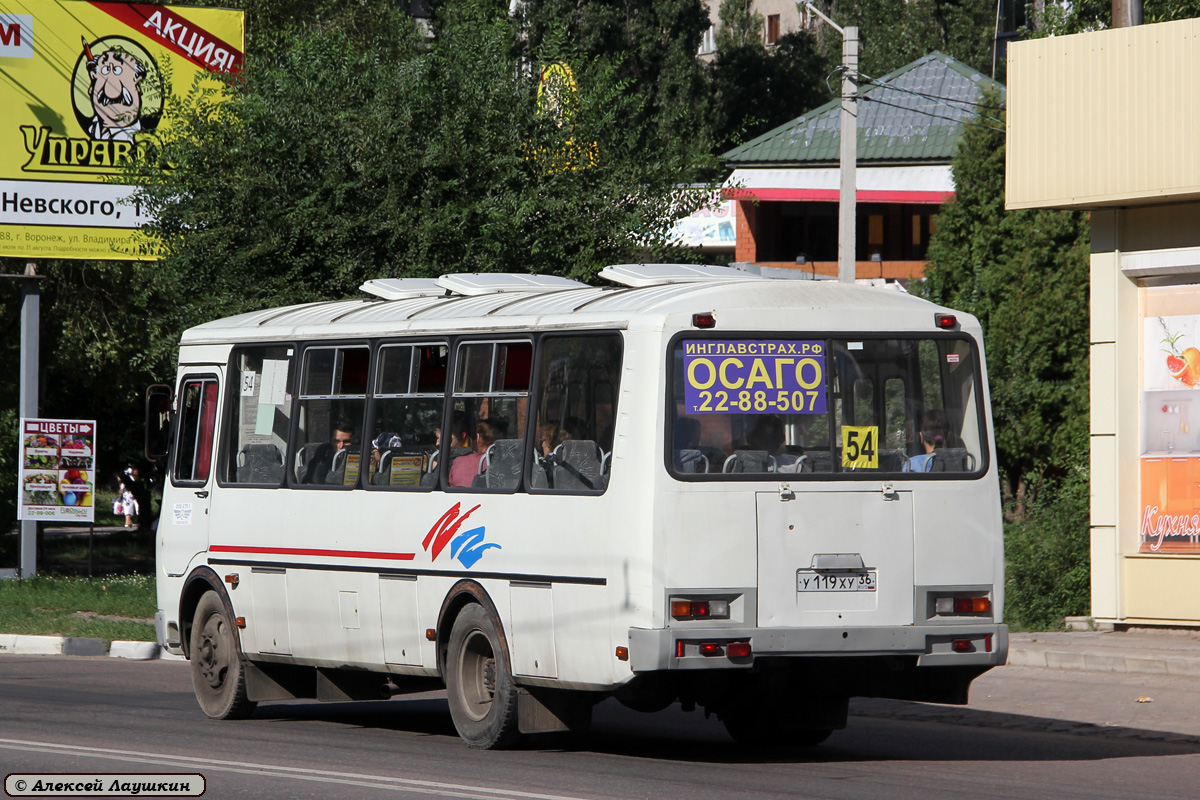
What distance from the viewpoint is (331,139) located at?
64.9 ft

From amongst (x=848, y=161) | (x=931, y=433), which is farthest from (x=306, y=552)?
(x=848, y=161)

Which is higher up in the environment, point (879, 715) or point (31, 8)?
point (31, 8)

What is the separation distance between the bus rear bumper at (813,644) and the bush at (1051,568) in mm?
7683

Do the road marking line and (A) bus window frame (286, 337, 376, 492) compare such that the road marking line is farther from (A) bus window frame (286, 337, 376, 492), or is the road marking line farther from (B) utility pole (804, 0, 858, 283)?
(B) utility pole (804, 0, 858, 283)

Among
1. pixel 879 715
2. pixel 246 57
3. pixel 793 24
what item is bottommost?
pixel 879 715

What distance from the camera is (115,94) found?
79.1 feet

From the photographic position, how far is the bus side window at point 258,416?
12734 mm

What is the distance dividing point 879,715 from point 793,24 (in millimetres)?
74470

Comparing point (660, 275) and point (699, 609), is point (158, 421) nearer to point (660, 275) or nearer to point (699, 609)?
point (660, 275)

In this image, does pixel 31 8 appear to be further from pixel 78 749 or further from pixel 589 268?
pixel 78 749

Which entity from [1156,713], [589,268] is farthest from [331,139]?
[1156,713]

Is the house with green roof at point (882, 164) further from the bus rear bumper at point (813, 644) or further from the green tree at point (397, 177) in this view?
the bus rear bumper at point (813, 644)

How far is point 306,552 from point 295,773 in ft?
9.37

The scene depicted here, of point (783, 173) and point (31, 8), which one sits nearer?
point (31, 8)
